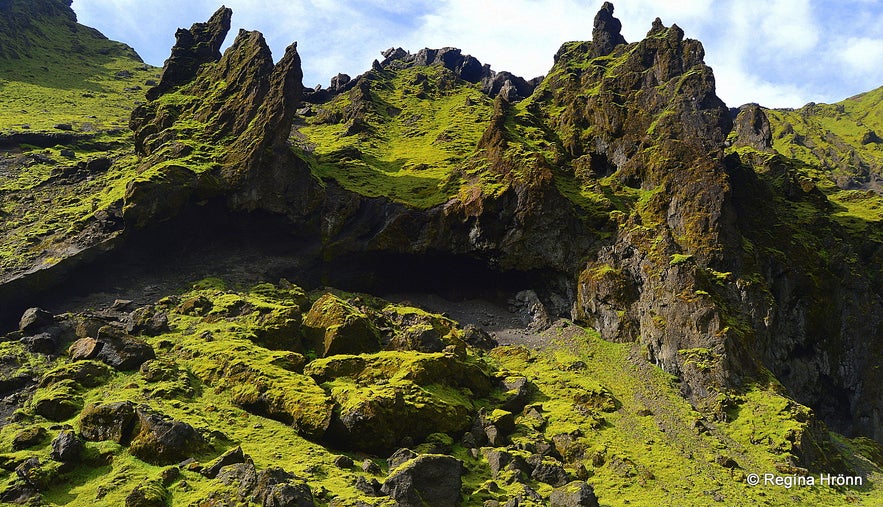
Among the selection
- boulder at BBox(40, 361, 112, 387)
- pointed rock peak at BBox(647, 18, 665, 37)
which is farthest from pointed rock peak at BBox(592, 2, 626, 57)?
boulder at BBox(40, 361, 112, 387)

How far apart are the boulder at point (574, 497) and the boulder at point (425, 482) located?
4569mm

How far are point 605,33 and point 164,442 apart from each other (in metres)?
118

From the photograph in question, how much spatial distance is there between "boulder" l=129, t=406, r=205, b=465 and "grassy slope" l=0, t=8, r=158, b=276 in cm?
2797

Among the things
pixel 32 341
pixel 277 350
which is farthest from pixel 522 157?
pixel 32 341

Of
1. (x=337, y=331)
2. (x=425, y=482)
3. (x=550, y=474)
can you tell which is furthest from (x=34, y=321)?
(x=550, y=474)

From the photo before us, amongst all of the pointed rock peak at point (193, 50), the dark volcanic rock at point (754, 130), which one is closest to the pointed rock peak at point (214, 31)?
the pointed rock peak at point (193, 50)

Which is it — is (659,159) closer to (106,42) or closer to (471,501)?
(471,501)

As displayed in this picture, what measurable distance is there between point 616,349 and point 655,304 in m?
5.47

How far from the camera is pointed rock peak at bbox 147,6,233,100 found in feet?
235

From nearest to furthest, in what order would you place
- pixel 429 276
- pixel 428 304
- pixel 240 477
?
pixel 240 477 → pixel 428 304 → pixel 429 276

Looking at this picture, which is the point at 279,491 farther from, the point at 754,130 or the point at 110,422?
the point at 754,130

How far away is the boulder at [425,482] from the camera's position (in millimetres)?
21219

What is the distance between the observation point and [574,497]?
23.1 metres

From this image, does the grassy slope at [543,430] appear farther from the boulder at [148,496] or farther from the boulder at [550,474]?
the boulder at [550,474]
